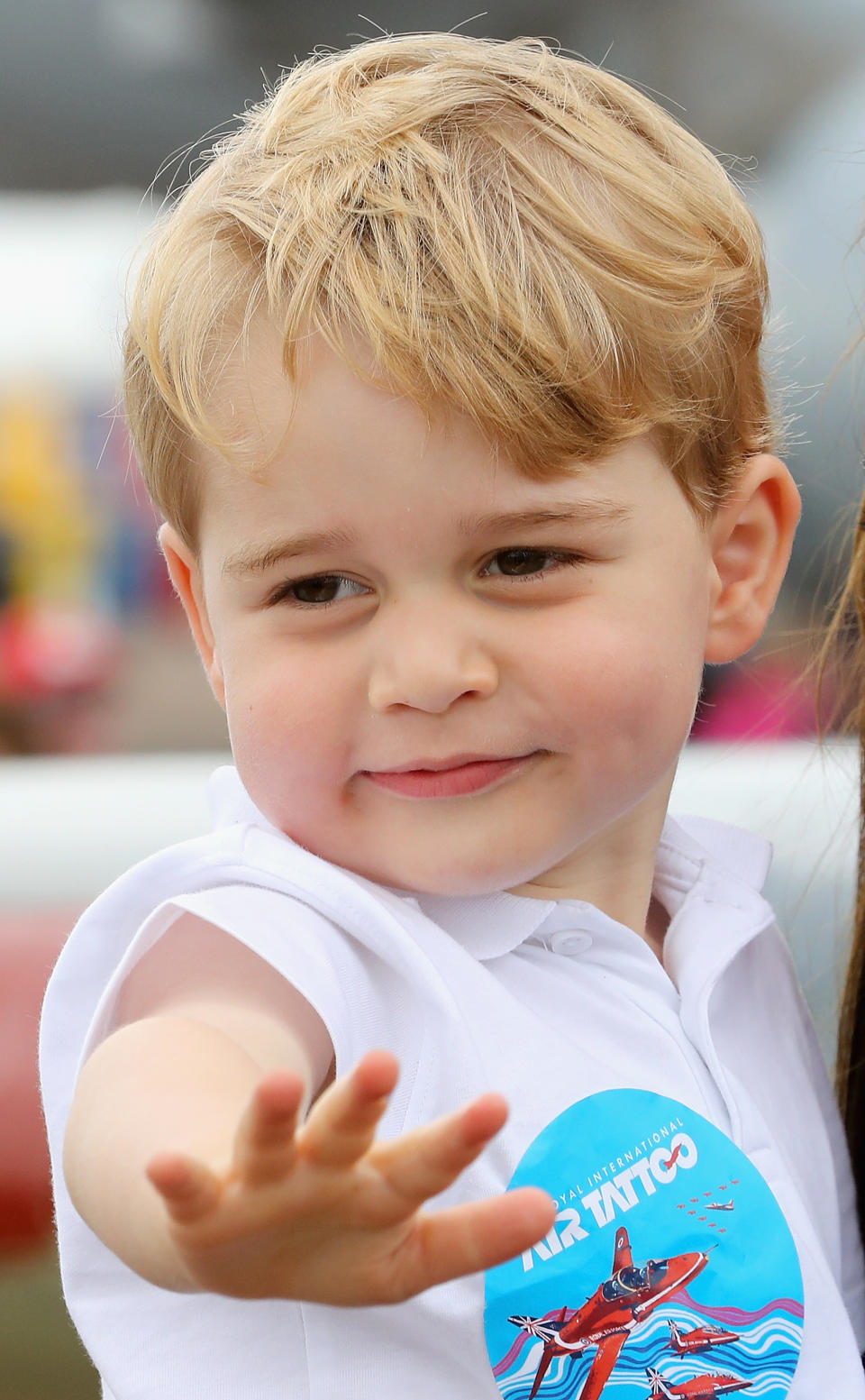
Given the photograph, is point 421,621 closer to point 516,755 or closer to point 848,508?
point 516,755

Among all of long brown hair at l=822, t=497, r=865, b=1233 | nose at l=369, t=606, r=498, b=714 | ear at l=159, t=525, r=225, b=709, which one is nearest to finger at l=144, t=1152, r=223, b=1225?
nose at l=369, t=606, r=498, b=714

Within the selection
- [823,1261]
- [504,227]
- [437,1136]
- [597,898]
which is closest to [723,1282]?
[823,1261]

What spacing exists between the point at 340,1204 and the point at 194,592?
39cm

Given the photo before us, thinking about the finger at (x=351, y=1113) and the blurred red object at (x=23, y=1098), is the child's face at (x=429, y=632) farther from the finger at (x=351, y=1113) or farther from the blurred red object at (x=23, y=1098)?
the blurred red object at (x=23, y=1098)

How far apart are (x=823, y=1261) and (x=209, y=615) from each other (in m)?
0.39

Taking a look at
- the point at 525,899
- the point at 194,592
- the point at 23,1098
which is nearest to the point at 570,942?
the point at 525,899

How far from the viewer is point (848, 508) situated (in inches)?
40.3

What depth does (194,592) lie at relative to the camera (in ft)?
2.22

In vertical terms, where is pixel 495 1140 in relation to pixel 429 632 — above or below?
below

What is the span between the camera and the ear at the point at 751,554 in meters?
0.69

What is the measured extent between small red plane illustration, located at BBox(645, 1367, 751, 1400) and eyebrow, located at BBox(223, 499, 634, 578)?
34 cm

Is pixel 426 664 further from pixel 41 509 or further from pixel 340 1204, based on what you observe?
pixel 41 509

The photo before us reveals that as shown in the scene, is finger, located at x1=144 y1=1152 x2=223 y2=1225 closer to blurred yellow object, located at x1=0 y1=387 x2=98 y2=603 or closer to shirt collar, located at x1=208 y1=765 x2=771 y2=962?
shirt collar, located at x1=208 y1=765 x2=771 y2=962

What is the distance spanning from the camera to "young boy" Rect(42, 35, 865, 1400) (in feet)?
1.74
